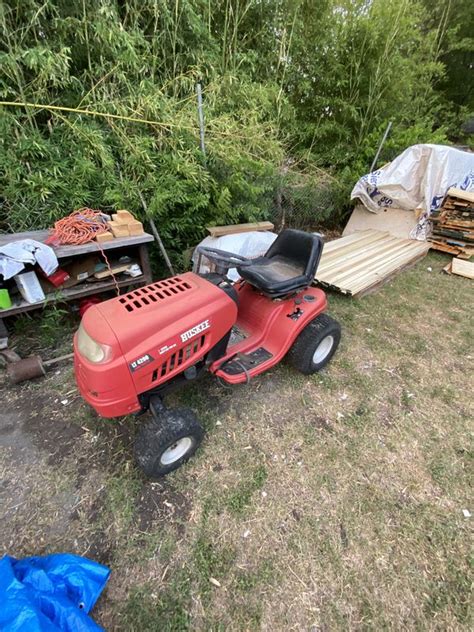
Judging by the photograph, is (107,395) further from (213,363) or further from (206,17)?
(206,17)

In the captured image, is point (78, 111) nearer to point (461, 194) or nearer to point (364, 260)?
point (364, 260)

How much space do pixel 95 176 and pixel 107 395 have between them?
1993mm

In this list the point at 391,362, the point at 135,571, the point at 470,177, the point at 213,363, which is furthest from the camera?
the point at 470,177

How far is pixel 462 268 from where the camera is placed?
369cm

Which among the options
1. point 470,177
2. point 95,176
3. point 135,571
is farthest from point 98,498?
point 470,177

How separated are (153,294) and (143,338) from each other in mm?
260

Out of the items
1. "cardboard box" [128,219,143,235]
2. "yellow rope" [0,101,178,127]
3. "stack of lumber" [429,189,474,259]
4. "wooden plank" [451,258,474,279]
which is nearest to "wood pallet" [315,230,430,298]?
"stack of lumber" [429,189,474,259]

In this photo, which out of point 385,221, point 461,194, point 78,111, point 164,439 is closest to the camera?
point 164,439

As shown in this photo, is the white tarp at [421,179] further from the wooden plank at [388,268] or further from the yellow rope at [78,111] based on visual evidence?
the yellow rope at [78,111]

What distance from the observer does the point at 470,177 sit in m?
4.21

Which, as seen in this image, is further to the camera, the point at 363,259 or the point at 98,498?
the point at 363,259

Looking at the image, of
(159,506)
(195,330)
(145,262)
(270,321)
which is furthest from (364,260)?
(159,506)

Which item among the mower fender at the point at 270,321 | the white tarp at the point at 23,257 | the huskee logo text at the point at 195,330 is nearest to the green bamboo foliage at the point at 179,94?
the white tarp at the point at 23,257

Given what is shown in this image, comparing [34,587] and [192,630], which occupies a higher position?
[34,587]
